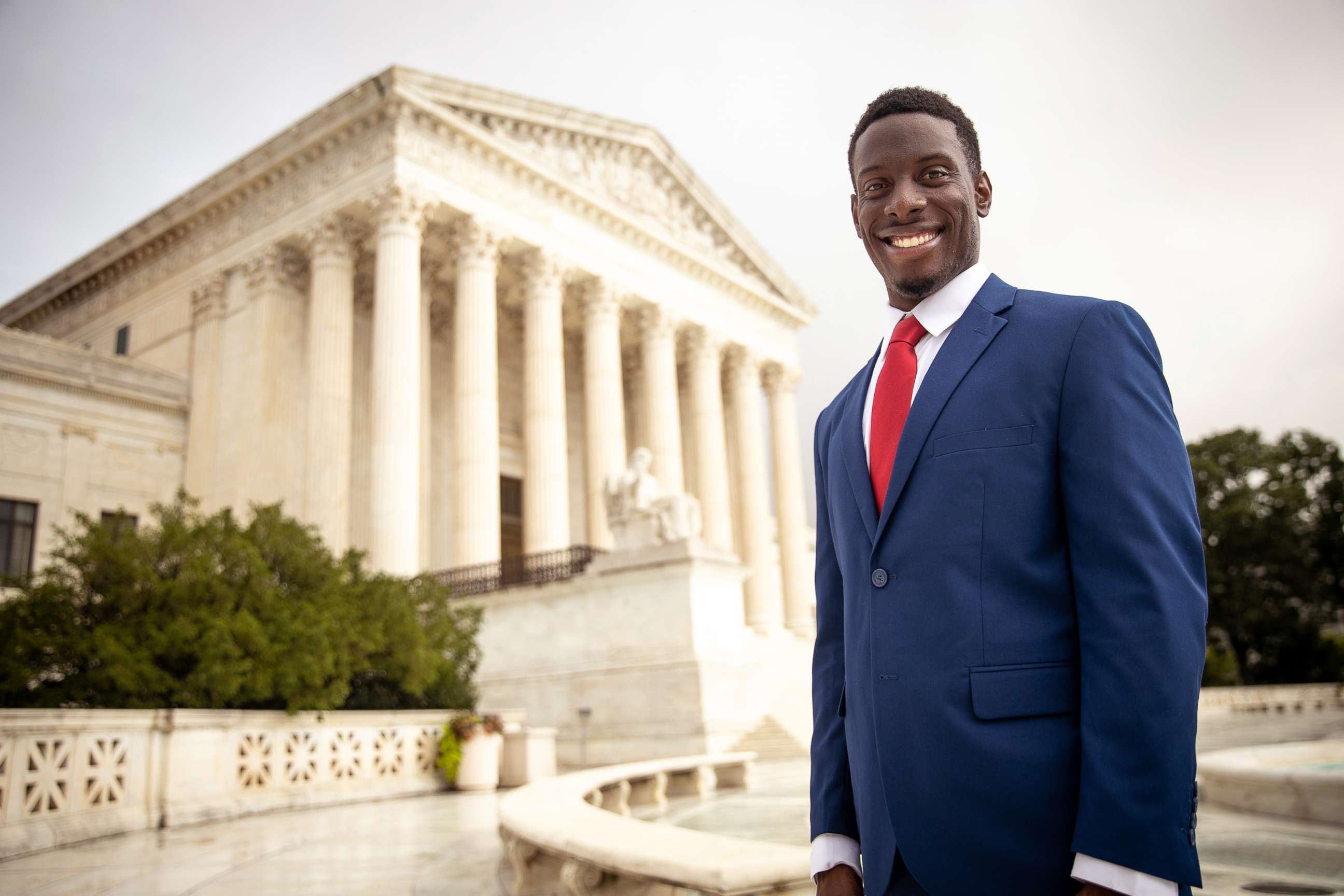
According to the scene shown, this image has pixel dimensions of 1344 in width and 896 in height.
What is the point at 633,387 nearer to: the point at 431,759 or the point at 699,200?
the point at 699,200

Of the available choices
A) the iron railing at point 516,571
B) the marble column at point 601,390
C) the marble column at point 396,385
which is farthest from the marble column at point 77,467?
the marble column at point 601,390

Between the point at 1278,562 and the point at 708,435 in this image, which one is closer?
the point at 708,435

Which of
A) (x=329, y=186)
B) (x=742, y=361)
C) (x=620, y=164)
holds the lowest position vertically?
(x=742, y=361)

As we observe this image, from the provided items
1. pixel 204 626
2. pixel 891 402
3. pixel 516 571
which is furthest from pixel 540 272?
pixel 891 402

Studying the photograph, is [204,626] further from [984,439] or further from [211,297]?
[211,297]

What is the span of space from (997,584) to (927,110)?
123 centimetres

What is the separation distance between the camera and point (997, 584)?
7.11 ft

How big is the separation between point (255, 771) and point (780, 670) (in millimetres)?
13421

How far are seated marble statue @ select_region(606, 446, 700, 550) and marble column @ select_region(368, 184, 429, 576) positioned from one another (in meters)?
6.95

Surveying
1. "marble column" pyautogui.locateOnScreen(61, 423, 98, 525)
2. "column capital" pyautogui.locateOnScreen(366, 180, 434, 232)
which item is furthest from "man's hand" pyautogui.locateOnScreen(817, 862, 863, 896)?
"marble column" pyautogui.locateOnScreen(61, 423, 98, 525)

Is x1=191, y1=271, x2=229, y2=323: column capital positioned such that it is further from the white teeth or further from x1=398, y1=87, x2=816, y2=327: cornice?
the white teeth

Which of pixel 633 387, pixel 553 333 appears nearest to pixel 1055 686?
pixel 553 333

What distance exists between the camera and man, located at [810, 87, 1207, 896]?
193cm

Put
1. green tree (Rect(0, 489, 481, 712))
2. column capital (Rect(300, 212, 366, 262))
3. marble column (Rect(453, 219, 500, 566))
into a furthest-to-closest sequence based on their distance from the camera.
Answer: column capital (Rect(300, 212, 366, 262)) < marble column (Rect(453, 219, 500, 566)) < green tree (Rect(0, 489, 481, 712))
